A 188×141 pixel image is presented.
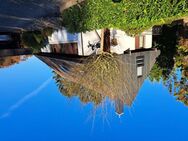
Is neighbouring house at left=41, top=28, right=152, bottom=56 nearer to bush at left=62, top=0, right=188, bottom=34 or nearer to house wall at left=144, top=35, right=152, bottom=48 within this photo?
house wall at left=144, top=35, right=152, bottom=48

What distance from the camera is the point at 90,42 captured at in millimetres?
15922

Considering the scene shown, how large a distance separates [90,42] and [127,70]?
3.00 meters

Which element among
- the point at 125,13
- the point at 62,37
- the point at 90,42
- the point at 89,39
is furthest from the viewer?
the point at 62,37

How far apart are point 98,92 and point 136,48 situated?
5.62 m

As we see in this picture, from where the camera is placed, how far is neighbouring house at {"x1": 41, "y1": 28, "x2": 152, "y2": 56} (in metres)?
15.2

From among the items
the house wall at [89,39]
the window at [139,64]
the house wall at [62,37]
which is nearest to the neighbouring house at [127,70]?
the window at [139,64]

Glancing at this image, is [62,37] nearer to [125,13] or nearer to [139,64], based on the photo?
[139,64]

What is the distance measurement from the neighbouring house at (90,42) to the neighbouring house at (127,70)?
0.44 metres

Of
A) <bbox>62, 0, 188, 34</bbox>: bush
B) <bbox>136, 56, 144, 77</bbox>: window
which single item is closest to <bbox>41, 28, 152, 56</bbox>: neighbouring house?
<bbox>62, 0, 188, 34</bbox>: bush

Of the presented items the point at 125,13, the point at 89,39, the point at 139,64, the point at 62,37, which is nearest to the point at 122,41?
the point at 139,64

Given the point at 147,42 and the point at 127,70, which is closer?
the point at 127,70

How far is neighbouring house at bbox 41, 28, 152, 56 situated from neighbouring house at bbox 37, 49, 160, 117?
17.1 inches

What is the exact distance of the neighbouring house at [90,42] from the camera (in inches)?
600

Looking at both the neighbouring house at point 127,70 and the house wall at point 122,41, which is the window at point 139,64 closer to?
the neighbouring house at point 127,70
